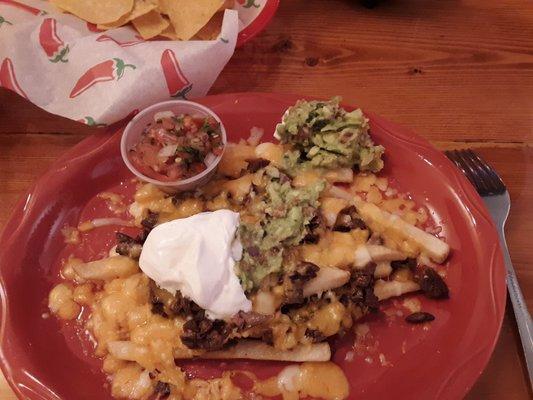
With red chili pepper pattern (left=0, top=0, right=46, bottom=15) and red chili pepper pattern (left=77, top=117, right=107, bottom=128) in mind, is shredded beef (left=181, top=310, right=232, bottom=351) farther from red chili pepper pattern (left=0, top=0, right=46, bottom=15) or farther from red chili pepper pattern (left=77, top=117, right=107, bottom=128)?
red chili pepper pattern (left=0, top=0, right=46, bottom=15)

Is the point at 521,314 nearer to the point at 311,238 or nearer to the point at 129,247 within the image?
the point at 311,238

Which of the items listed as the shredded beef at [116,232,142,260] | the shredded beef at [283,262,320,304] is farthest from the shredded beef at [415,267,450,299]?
the shredded beef at [116,232,142,260]

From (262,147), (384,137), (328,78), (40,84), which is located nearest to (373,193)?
(384,137)

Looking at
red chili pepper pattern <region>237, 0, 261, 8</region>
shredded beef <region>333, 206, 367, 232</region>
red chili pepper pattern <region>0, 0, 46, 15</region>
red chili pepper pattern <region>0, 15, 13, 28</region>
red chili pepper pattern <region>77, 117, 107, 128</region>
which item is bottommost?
shredded beef <region>333, 206, 367, 232</region>

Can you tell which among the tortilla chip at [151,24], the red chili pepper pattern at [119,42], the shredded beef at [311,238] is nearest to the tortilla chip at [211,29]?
the tortilla chip at [151,24]

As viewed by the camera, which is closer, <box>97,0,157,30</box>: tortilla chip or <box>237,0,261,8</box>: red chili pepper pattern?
<box>97,0,157,30</box>: tortilla chip

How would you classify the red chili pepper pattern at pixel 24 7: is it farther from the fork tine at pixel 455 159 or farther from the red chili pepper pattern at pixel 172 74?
the fork tine at pixel 455 159

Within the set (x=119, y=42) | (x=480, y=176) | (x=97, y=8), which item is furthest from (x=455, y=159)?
(x=97, y=8)
